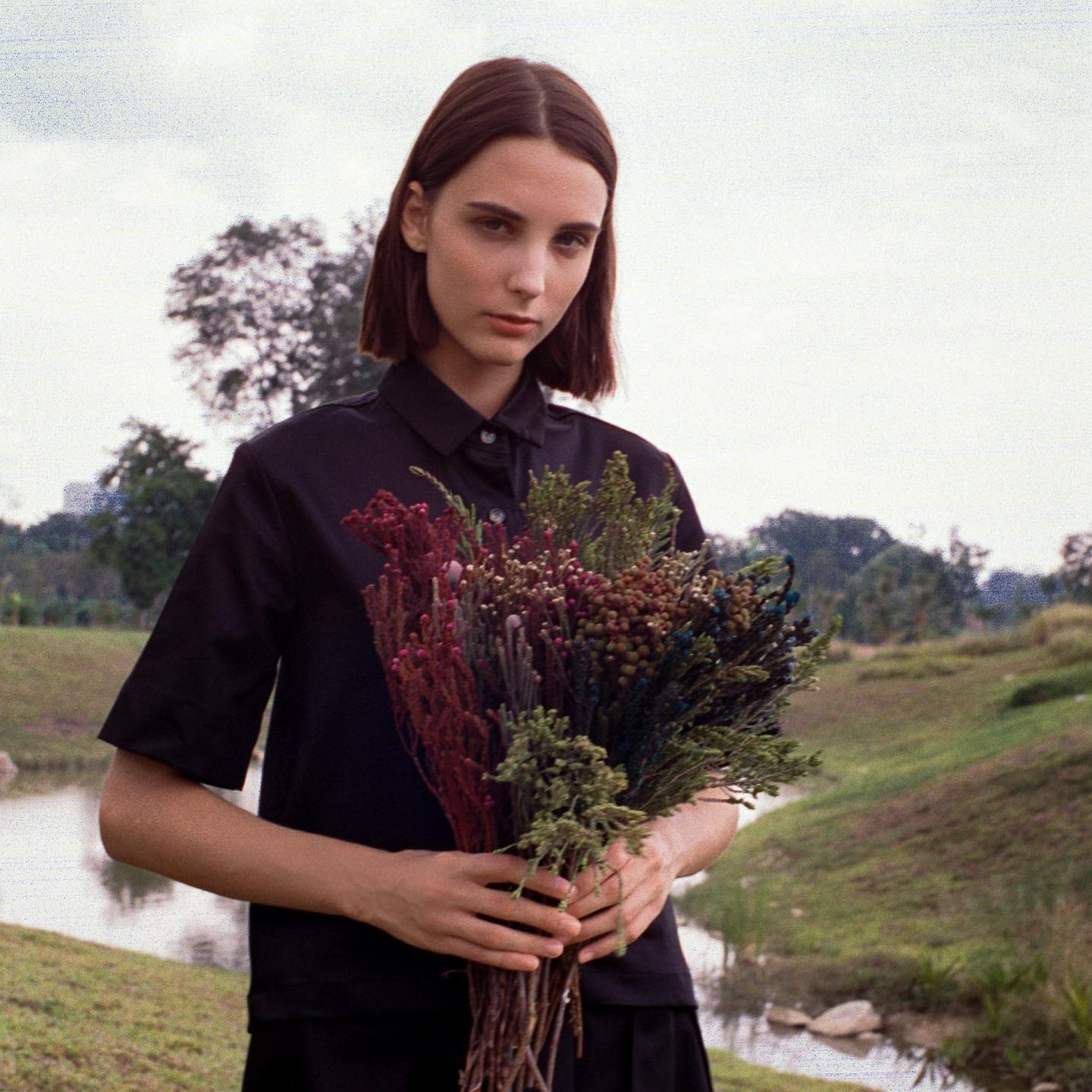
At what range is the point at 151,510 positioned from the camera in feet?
74.8

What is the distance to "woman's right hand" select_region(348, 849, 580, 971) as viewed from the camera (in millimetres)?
1429

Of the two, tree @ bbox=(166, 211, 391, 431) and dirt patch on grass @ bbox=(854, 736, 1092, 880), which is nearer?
dirt patch on grass @ bbox=(854, 736, 1092, 880)

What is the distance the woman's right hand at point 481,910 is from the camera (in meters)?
1.43

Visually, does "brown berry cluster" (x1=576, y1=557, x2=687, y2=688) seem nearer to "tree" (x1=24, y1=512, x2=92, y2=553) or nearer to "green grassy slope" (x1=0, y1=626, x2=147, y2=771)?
"green grassy slope" (x1=0, y1=626, x2=147, y2=771)

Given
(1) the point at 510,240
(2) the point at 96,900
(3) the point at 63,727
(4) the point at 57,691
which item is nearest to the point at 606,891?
(1) the point at 510,240

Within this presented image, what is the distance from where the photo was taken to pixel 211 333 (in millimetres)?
19828

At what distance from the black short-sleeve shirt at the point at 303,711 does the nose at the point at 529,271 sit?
28 cm

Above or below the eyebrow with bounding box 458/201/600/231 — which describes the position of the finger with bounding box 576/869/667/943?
below

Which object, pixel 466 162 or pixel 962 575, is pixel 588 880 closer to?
pixel 466 162

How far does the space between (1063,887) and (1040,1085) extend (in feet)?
8.30

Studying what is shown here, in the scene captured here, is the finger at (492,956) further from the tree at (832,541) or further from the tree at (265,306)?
the tree at (832,541)

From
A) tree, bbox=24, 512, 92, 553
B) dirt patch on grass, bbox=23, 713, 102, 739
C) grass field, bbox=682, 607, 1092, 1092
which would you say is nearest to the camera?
grass field, bbox=682, 607, 1092, 1092

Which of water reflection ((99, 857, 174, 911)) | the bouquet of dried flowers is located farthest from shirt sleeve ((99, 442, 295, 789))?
water reflection ((99, 857, 174, 911))

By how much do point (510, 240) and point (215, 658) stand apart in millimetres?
608
